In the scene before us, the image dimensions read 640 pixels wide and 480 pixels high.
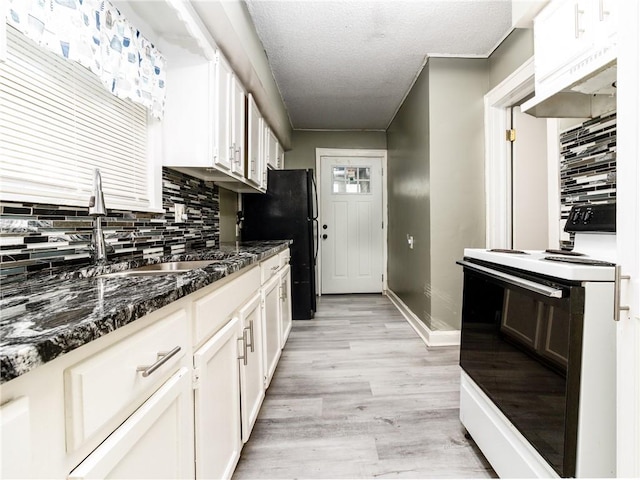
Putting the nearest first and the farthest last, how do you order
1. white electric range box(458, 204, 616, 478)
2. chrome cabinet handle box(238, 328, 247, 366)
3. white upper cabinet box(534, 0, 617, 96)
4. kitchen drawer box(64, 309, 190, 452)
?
kitchen drawer box(64, 309, 190, 452)
white electric range box(458, 204, 616, 478)
white upper cabinet box(534, 0, 617, 96)
chrome cabinet handle box(238, 328, 247, 366)

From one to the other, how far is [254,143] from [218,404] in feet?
6.73

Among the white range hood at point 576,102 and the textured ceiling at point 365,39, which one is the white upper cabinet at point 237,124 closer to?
the textured ceiling at point 365,39

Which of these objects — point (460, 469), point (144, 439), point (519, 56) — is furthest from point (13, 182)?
point (519, 56)

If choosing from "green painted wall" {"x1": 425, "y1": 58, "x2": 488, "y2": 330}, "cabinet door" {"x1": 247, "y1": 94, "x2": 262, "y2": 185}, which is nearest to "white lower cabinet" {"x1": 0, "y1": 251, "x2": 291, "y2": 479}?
"cabinet door" {"x1": 247, "y1": 94, "x2": 262, "y2": 185}

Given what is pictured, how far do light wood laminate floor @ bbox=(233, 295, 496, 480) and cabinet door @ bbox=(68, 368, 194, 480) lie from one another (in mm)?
663

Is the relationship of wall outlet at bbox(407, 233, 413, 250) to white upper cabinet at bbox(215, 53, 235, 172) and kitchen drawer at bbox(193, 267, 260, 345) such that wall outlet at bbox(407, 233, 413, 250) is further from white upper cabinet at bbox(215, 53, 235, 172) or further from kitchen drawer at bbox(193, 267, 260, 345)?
kitchen drawer at bbox(193, 267, 260, 345)

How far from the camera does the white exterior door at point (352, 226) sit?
4.50 meters

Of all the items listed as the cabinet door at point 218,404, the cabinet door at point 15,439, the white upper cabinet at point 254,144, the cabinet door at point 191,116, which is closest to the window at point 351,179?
the white upper cabinet at point 254,144

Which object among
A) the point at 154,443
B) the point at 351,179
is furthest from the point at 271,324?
the point at 351,179

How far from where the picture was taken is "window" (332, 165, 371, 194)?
4.51 meters

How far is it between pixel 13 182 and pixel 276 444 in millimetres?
1424

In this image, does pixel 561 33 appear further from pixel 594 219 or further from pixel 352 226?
pixel 352 226

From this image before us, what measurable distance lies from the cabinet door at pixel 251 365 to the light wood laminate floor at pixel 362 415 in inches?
6.8

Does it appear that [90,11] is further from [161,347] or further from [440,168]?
[440,168]
